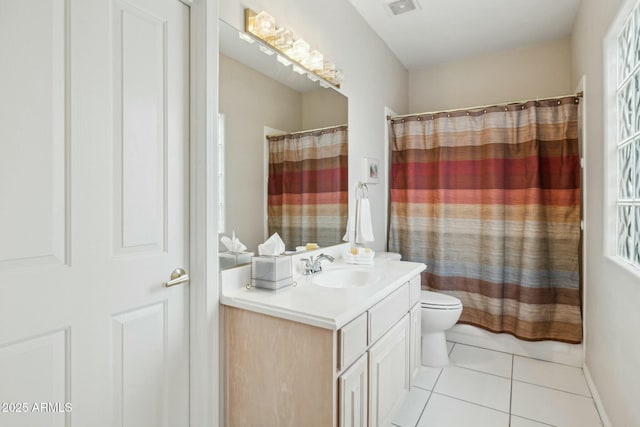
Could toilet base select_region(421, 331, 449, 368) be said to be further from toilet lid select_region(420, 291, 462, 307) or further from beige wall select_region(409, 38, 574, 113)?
beige wall select_region(409, 38, 574, 113)

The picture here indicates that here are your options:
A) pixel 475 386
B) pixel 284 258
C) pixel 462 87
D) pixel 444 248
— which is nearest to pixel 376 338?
pixel 284 258

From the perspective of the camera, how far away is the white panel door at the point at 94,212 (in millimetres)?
914

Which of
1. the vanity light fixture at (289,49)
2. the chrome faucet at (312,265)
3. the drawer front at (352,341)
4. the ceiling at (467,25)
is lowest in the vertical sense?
the drawer front at (352,341)

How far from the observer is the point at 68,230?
1.01 m

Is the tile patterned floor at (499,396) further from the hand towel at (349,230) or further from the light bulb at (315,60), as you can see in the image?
the light bulb at (315,60)

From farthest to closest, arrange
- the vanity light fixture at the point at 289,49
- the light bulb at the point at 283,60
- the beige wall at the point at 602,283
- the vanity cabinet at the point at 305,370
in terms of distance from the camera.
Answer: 1. the light bulb at the point at 283,60
2. the vanity light fixture at the point at 289,49
3. the beige wall at the point at 602,283
4. the vanity cabinet at the point at 305,370

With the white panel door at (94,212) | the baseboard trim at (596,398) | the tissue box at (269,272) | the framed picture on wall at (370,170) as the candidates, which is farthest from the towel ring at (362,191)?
the baseboard trim at (596,398)

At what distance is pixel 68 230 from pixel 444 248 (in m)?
2.67

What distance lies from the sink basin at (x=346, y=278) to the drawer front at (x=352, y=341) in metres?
0.46

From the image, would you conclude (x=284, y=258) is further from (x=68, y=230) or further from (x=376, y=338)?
(x=68, y=230)

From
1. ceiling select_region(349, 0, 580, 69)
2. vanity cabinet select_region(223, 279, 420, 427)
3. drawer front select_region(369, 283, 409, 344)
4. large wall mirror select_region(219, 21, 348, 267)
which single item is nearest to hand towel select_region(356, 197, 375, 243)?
large wall mirror select_region(219, 21, 348, 267)

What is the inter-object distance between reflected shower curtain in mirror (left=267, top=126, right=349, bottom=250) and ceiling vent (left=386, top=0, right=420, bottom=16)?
982mm

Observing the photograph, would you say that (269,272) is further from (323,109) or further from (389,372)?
(323,109)

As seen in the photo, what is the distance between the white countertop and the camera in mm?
1204
